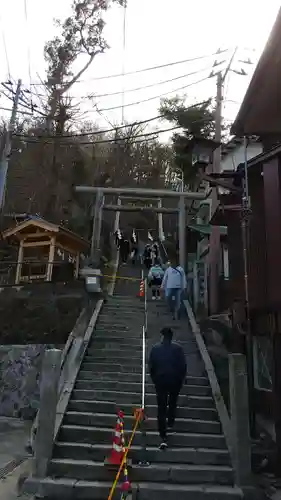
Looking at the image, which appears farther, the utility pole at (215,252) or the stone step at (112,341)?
the utility pole at (215,252)

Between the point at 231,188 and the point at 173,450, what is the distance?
5622mm

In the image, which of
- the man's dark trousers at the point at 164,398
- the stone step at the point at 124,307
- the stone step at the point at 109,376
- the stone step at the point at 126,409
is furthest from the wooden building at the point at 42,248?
the man's dark trousers at the point at 164,398

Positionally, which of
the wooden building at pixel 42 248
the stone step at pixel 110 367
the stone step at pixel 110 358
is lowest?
the stone step at pixel 110 367

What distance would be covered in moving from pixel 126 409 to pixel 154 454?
1.35m

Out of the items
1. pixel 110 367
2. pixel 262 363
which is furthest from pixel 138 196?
pixel 262 363

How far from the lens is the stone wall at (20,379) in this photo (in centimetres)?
1316

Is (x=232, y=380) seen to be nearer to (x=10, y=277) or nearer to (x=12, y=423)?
(x=12, y=423)

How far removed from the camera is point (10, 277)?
20.7 meters

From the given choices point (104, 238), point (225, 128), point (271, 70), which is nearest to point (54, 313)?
point (271, 70)

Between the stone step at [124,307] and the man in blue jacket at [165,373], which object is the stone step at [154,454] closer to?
the man in blue jacket at [165,373]

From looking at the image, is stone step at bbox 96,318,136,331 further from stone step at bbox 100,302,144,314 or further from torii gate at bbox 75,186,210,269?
torii gate at bbox 75,186,210,269

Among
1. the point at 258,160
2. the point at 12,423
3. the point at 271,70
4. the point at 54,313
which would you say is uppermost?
the point at 271,70

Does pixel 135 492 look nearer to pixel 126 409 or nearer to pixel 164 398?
pixel 164 398

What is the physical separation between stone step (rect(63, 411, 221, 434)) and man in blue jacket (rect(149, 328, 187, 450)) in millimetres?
679
